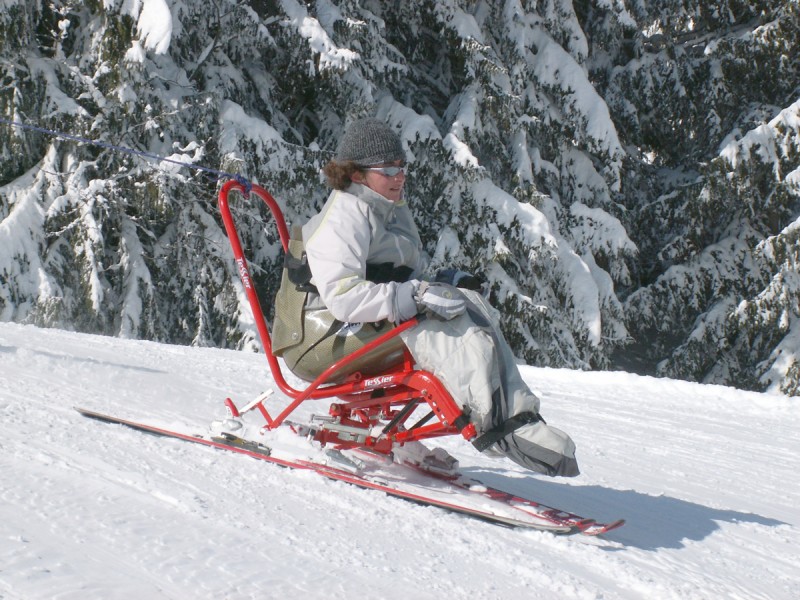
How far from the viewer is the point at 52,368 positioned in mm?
4176

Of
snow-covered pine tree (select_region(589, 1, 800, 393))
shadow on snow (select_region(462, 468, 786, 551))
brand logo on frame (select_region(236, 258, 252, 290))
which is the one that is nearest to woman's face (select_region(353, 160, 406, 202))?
brand logo on frame (select_region(236, 258, 252, 290))

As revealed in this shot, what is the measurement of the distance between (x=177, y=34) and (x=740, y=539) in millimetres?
7668

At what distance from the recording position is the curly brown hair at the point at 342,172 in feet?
10.3

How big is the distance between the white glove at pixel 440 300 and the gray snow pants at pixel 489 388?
0.19ft

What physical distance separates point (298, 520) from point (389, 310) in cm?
70

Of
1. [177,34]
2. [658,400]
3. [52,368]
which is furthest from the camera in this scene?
[177,34]

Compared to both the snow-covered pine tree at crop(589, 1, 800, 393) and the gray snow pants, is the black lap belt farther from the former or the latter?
the snow-covered pine tree at crop(589, 1, 800, 393)

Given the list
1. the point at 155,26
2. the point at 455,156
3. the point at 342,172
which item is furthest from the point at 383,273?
the point at 455,156

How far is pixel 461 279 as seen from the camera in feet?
10.3

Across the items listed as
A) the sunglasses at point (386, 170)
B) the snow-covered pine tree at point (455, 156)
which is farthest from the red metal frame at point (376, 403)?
the snow-covered pine tree at point (455, 156)

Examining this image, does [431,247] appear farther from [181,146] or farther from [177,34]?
[177,34]

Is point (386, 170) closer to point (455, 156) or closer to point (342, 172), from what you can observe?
point (342, 172)

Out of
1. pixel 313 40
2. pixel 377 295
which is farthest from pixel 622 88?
pixel 377 295

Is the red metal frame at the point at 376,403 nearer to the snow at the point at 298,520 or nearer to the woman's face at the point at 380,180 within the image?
the snow at the point at 298,520
